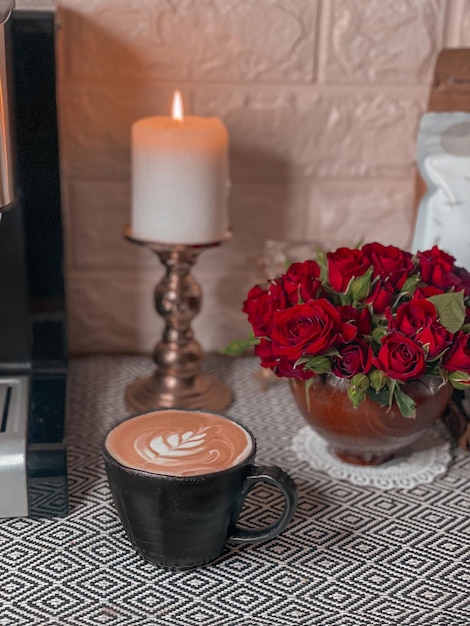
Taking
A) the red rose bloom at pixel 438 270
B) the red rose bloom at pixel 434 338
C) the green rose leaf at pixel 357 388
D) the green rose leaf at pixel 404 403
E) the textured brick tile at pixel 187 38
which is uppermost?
the textured brick tile at pixel 187 38

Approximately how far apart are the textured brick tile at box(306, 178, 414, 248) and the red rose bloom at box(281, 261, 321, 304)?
25 centimetres

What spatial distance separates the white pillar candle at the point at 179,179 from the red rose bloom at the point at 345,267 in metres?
0.15

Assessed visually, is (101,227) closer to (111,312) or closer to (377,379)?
(111,312)

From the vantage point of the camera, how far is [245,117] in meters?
0.86

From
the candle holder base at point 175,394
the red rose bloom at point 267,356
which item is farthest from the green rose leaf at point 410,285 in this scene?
the candle holder base at point 175,394

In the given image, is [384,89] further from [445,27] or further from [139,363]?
[139,363]

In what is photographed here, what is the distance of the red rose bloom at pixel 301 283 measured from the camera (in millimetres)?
625

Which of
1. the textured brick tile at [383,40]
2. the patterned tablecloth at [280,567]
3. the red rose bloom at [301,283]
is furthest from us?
the textured brick tile at [383,40]

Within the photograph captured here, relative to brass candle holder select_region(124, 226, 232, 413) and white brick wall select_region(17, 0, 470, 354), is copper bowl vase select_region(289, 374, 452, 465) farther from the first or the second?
white brick wall select_region(17, 0, 470, 354)

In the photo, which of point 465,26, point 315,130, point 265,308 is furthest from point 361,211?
point 265,308

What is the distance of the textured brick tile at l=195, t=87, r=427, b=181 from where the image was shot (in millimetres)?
858

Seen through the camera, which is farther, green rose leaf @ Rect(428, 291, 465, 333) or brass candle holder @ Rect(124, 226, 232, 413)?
brass candle holder @ Rect(124, 226, 232, 413)

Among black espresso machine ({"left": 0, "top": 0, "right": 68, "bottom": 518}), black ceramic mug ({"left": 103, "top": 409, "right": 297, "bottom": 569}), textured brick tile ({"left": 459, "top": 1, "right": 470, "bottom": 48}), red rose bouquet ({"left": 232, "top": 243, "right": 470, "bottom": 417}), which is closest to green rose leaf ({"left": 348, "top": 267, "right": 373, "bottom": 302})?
red rose bouquet ({"left": 232, "top": 243, "right": 470, "bottom": 417})

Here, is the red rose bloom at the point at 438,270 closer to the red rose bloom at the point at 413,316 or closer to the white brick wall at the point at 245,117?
the red rose bloom at the point at 413,316
